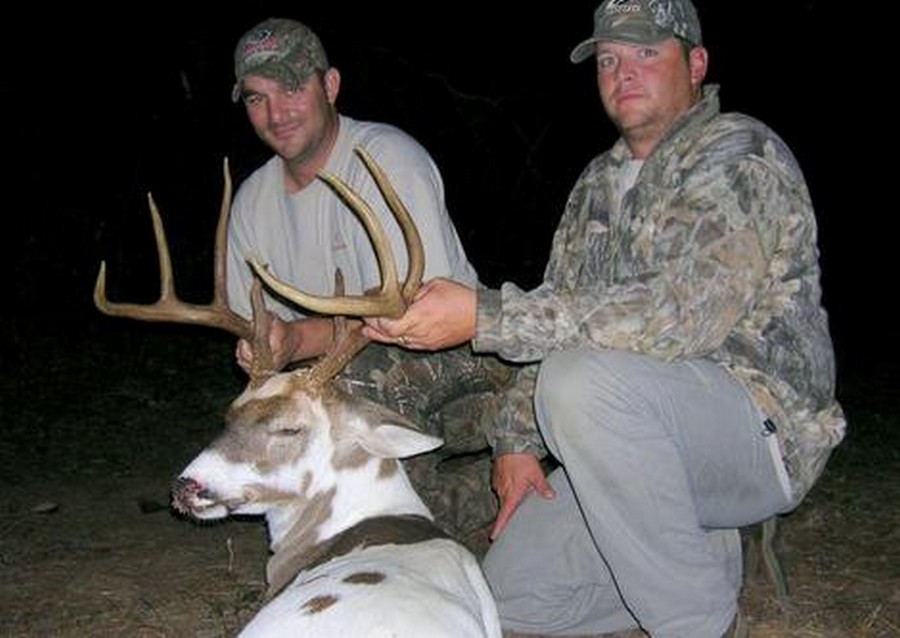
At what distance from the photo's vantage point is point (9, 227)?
47.2 ft

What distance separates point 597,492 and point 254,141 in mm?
13256

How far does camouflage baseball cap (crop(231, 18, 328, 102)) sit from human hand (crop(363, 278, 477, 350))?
1.95m

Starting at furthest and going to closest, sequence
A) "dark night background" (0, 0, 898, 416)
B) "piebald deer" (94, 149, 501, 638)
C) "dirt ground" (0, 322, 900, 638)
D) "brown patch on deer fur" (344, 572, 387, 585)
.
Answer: "dark night background" (0, 0, 898, 416), "dirt ground" (0, 322, 900, 638), "piebald deer" (94, 149, 501, 638), "brown patch on deer fur" (344, 572, 387, 585)

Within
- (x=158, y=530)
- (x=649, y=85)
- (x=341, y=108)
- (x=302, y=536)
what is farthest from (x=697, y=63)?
(x=341, y=108)

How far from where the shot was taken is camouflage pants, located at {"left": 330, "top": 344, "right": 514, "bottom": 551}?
528 centimetres

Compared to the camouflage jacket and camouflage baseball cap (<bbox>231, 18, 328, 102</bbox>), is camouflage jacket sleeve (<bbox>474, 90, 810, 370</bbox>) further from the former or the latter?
camouflage baseball cap (<bbox>231, 18, 328, 102</bbox>)

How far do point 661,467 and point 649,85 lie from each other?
4.49 feet

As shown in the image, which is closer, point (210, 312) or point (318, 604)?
point (318, 604)

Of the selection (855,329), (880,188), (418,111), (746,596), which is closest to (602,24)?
(746,596)

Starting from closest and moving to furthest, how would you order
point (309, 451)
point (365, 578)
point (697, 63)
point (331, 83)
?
point (365, 578) → point (697, 63) → point (309, 451) → point (331, 83)

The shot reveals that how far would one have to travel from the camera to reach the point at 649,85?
4375 millimetres

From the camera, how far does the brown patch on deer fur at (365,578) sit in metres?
3.57

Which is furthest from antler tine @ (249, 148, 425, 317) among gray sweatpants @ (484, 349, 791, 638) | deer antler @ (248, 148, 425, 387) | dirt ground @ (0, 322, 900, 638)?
dirt ground @ (0, 322, 900, 638)

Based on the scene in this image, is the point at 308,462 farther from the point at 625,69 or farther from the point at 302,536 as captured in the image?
the point at 625,69
